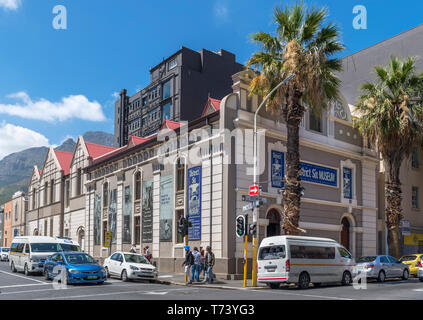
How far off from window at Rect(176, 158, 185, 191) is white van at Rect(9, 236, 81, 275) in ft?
22.0

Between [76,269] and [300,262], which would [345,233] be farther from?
[76,269]

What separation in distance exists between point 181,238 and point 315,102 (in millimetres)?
10871

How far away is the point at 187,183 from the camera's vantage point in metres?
26.9

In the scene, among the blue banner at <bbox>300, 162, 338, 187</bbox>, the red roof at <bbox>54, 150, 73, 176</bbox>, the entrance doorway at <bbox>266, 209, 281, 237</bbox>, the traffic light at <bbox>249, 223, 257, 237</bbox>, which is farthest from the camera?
the red roof at <bbox>54, 150, 73, 176</bbox>

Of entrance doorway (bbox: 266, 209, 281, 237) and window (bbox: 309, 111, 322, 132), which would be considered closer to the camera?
entrance doorway (bbox: 266, 209, 281, 237)

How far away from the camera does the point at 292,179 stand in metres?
21.8

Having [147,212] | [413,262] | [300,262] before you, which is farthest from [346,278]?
[147,212]

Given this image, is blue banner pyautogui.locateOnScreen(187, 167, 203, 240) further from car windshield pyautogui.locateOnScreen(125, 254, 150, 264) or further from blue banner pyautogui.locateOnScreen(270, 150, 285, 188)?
blue banner pyautogui.locateOnScreen(270, 150, 285, 188)

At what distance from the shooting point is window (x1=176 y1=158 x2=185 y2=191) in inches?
1088

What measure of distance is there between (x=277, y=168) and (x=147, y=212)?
945 cm

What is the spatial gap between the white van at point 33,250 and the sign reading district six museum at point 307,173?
11.8 metres

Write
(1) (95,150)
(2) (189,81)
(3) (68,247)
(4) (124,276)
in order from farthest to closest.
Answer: (2) (189,81) < (1) (95,150) < (3) (68,247) < (4) (124,276)

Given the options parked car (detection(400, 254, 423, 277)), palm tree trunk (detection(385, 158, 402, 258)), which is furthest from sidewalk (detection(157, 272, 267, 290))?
palm tree trunk (detection(385, 158, 402, 258))

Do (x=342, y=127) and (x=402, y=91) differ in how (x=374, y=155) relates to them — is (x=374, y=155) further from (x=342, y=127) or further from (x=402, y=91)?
(x=402, y=91)
